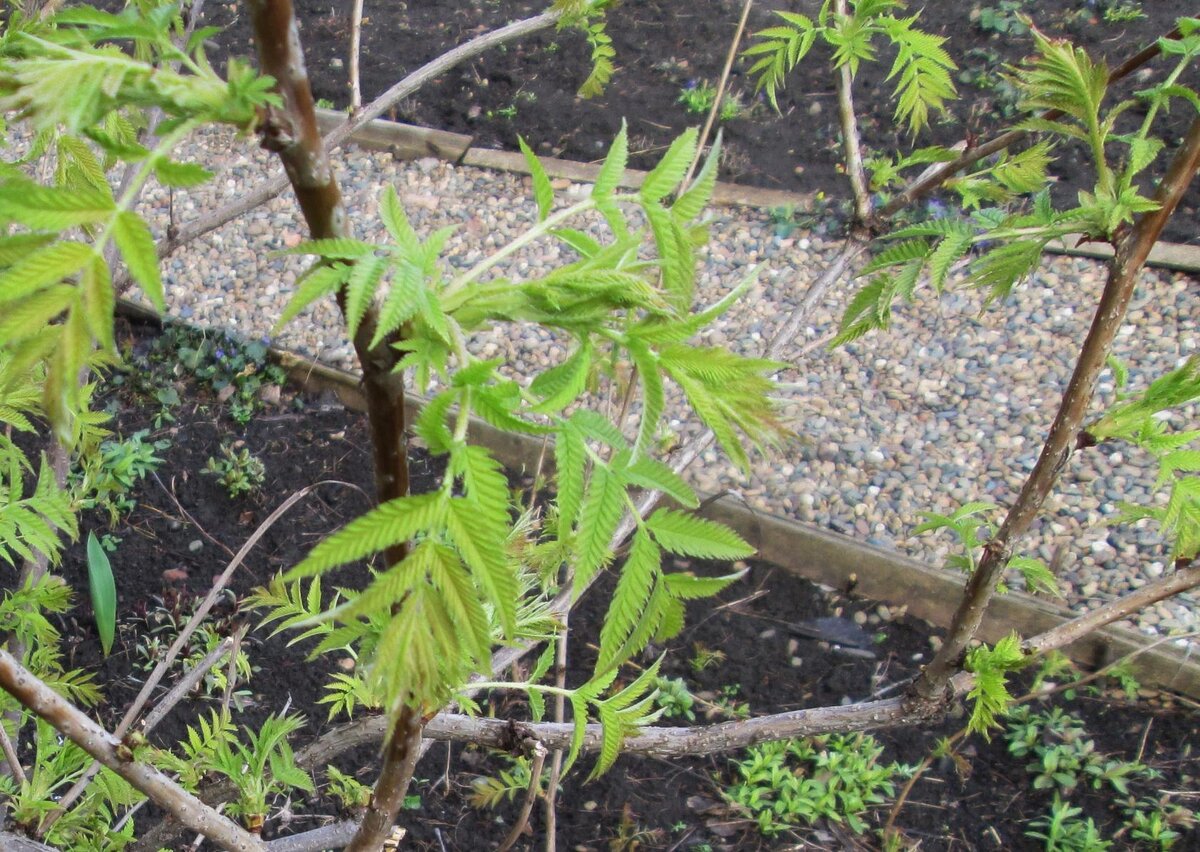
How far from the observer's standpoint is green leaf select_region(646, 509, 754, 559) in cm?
78

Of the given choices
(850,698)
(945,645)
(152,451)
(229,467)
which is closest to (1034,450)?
(850,698)

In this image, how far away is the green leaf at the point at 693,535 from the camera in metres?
0.78

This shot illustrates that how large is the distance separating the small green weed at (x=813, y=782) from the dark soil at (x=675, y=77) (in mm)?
3086

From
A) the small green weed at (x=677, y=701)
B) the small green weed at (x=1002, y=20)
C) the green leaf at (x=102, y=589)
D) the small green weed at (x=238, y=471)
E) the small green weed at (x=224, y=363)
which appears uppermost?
the small green weed at (x=1002, y=20)

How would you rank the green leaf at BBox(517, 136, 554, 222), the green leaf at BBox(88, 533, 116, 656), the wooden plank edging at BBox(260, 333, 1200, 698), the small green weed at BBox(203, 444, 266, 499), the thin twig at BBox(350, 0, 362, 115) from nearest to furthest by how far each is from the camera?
→ the green leaf at BBox(517, 136, 554, 222) → the thin twig at BBox(350, 0, 362, 115) → the green leaf at BBox(88, 533, 116, 656) → the wooden plank edging at BBox(260, 333, 1200, 698) → the small green weed at BBox(203, 444, 266, 499)

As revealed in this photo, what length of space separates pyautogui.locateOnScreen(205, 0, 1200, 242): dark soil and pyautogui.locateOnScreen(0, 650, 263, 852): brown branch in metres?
4.68

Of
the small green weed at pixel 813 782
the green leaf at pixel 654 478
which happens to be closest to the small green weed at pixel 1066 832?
the small green weed at pixel 813 782

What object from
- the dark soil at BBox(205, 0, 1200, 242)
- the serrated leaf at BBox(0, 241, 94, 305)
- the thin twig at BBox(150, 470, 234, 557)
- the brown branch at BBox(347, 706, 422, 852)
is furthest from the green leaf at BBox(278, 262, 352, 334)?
the dark soil at BBox(205, 0, 1200, 242)

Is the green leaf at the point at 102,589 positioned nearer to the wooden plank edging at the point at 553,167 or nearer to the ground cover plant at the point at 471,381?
the ground cover plant at the point at 471,381

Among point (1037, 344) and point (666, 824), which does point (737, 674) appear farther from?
point (1037, 344)

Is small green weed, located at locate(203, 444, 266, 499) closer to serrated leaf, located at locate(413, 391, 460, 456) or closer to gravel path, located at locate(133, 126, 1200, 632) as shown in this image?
gravel path, located at locate(133, 126, 1200, 632)

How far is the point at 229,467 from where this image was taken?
388 cm

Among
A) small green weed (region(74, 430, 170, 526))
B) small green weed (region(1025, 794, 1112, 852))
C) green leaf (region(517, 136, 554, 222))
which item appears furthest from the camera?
small green weed (region(74, 430, 170, 526))

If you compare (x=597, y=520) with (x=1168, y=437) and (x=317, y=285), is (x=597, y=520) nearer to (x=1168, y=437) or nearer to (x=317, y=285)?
(x=317, y=285)
